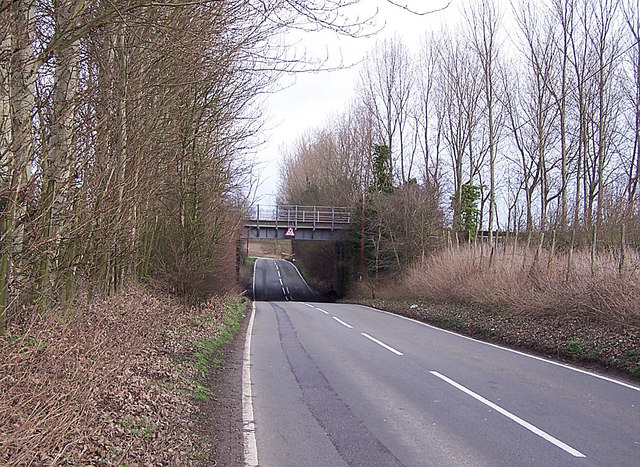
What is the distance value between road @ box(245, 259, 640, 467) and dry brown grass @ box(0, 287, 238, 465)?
110 cm

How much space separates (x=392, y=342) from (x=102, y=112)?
32.9ft

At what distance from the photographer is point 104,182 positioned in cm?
777

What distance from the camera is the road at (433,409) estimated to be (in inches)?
246

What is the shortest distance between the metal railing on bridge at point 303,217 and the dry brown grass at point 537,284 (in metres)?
14.1

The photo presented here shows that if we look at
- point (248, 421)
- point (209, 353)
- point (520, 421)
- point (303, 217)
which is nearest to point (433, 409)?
point (520, 421)

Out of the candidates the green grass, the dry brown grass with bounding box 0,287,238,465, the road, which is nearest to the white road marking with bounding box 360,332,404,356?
the road

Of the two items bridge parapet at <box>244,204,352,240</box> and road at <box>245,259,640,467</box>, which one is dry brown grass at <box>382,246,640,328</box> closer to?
road at <box>245,259,640,467</box>

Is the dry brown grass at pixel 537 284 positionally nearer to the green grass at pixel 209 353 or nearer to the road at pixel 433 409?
the road at pixel 433 409

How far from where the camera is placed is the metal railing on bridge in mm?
43794

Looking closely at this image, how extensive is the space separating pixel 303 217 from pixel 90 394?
3855cm

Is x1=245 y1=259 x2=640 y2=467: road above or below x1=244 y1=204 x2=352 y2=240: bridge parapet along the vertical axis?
below

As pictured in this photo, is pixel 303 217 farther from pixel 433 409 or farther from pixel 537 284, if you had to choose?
pixel 433 409

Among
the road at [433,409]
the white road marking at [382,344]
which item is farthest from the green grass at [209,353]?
the white road marking at [382,344]

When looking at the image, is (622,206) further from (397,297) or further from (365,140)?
(365,140)
